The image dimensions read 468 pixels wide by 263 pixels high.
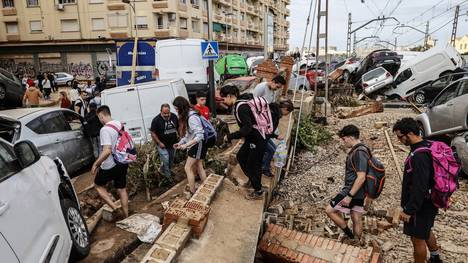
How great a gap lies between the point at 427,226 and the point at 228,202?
2433mm

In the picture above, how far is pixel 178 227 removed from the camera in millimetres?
3756

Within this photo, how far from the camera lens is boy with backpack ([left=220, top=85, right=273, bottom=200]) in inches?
177

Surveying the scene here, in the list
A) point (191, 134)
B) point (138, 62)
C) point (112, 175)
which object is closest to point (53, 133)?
point (112, 175)

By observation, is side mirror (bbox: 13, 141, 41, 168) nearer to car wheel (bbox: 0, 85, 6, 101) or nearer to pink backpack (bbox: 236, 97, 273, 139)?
pink backpack (bbox: 236, 97, 273, 139)

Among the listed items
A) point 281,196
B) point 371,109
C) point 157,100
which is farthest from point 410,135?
point 371,109

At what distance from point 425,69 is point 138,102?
14.7 metres

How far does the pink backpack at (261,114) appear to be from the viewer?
15.0ft

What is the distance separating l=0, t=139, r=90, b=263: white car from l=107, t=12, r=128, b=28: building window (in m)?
33.7

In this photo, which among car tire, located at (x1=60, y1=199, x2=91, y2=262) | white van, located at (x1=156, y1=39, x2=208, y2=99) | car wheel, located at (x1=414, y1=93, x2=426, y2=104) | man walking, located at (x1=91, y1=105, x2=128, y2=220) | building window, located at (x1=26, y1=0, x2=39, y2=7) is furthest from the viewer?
building window, located at (x1=26, y1=0, x2=39, y2=7)

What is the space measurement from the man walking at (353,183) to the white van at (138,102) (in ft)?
14.2

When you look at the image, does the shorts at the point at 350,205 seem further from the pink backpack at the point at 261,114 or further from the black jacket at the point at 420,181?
the pink backpack at the point at 261,114

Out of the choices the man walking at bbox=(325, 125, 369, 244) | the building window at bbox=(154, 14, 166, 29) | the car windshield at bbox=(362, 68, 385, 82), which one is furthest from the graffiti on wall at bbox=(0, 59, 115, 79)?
the man walking at bbox=(325, 125, 369, 244)

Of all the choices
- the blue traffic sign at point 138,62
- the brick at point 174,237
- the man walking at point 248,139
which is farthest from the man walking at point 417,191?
the blue traffic sign at point 138,62

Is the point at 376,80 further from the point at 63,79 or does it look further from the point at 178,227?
the point at 63,79
